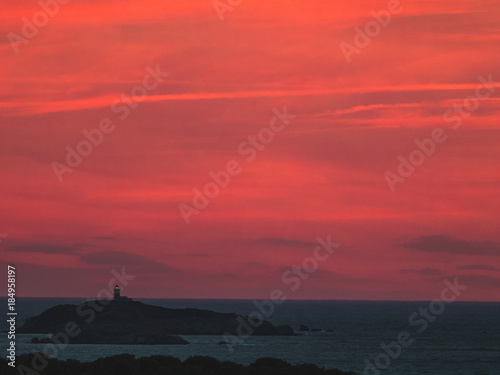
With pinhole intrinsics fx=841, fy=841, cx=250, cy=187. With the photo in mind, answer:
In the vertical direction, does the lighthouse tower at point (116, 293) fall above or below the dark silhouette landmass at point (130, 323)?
above

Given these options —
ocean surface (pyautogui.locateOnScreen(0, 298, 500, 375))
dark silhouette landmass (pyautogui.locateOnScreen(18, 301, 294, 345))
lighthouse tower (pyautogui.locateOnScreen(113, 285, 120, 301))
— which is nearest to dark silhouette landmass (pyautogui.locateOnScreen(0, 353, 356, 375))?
ocean surface (pyautogui.locateOnScreen(0, 298, 500, 375))

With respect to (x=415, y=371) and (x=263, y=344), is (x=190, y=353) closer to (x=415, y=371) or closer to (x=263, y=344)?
(x=263, y=344)

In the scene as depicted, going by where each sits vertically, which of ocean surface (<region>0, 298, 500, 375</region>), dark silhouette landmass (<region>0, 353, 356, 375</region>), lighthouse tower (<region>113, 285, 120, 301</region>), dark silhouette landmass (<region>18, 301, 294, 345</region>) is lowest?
dark silhouette landmass (<region>0, 353, 356, 375</region>)

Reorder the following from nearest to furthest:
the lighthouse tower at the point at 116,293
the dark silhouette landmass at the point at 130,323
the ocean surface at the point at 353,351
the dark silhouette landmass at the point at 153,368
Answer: the dark silhouette landmass at the point at 153,368
the ocean surface at the point at 353,351
the dark silhouette landmass at the point at 130,323
the lighthouse tower at the point at 116,293

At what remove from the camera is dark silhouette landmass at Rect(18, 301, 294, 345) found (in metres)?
163

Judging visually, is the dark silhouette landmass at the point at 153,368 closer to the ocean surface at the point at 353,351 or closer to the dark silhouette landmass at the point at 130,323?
the ocean surface at the point at 353,351

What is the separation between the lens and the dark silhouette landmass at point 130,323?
163 m

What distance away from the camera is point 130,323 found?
175625 millimetres

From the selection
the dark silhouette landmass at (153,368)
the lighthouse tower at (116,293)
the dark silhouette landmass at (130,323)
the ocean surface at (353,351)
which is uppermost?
the lighthouse tower at (116,293)

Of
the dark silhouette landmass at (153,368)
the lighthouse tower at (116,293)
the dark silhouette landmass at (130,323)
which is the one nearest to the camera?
the dark silhouette landmass at (153,368)

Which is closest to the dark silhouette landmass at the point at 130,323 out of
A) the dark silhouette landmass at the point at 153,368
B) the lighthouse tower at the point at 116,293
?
the lighthouse tower at the point at 116,293

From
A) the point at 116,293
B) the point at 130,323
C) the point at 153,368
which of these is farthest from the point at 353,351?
the point at 153,368

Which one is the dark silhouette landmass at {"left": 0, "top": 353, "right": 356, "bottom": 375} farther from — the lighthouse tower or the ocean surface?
the lighthouse tower

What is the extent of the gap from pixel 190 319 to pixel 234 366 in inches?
5035
